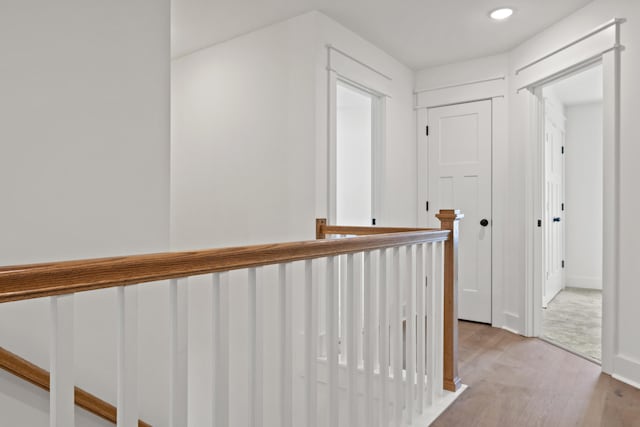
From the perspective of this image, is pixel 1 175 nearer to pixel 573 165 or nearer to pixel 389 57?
pixel 389 57

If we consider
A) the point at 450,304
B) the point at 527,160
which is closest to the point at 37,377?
the point at 450,304

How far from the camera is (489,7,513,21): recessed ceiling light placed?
2889mm

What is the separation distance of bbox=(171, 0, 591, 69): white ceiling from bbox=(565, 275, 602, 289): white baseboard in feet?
11.2

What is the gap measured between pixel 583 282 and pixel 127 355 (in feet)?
19.6

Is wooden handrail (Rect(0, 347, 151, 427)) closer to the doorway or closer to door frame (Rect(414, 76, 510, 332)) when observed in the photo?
door frame (Rect(414, 76, 510, 332))

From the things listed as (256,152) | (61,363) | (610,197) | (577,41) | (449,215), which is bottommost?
(61,363)

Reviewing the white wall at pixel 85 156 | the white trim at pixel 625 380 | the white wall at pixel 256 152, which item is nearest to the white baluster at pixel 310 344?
the white wall at pixel 85 156

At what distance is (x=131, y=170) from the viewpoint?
186 cm

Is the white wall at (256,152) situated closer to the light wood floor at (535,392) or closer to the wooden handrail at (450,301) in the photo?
the wooden handrail at (450,301)

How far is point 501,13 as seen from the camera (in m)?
2.94

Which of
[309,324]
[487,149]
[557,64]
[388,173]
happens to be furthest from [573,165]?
[309,324]

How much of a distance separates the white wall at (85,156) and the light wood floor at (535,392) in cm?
162

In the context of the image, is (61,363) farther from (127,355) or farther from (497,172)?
(497,172)

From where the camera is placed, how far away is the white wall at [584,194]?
520cm
